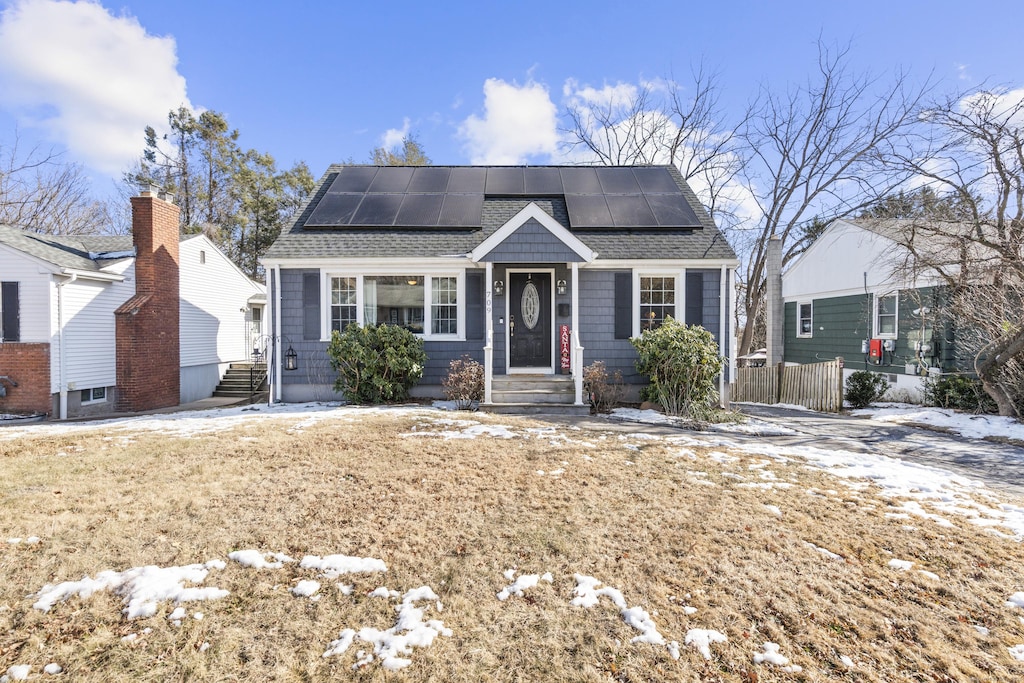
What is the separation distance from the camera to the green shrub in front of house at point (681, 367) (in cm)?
877

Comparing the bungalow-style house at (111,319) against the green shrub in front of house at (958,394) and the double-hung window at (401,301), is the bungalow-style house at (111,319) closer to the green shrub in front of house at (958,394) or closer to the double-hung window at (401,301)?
the double-hung window at (401,301)

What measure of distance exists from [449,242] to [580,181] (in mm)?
4199

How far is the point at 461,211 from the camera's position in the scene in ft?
36.7

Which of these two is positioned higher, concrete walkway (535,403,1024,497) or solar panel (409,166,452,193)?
solar panel (409,166,452,193)

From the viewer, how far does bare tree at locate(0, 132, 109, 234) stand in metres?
19.4

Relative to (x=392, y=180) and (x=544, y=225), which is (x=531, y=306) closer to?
(x=544, y=225)

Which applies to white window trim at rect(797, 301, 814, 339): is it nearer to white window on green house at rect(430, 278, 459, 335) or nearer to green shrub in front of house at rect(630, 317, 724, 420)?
green shrub in front of house at rect(630, 317, 724, 420)

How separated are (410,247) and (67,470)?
22.1 ft

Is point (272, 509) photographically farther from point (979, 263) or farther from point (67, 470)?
point (979, 263)

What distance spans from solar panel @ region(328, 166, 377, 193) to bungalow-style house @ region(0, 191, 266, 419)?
439cm

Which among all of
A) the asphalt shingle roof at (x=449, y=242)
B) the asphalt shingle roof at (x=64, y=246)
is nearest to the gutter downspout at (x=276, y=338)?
the asphalt shingle roof at (x=449, y=242)

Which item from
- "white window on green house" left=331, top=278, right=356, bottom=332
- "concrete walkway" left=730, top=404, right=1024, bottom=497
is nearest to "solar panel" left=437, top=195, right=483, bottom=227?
"white window on green house" left=331, top=278, right=356, bottom=332

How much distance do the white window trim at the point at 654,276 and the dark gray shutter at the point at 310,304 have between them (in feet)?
22.0

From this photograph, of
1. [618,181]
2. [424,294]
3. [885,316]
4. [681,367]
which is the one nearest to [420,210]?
[424,294]
